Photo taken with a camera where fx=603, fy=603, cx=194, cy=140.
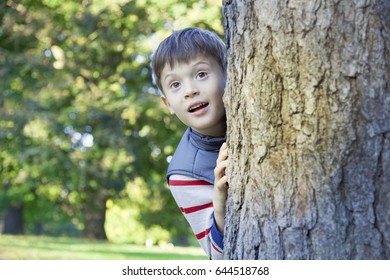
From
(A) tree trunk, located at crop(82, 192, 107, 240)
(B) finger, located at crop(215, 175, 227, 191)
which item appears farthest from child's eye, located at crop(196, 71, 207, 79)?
(A) tree trunk, located at crop(82, 192, 107, 240)

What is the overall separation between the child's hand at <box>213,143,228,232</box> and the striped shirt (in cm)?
13

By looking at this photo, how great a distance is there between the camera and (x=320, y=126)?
2.06 meters

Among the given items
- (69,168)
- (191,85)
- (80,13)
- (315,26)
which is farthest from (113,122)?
(315,26)

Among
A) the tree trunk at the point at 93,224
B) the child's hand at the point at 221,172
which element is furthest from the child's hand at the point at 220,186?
the tree trunk at the point at 93,224

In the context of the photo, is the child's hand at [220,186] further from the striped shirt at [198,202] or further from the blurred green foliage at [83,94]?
the blurred green foliage at [83,94]

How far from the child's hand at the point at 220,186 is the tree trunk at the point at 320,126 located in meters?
0.23

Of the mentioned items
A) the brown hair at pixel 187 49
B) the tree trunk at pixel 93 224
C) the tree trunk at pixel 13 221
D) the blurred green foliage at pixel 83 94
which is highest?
the brown hair at pixel 187 49

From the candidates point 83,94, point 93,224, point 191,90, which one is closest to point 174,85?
point 191,90

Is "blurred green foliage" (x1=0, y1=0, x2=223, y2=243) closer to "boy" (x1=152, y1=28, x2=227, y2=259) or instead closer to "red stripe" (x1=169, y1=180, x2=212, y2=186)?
"boy" (x1=152, y1=28, x2=227, y2=259)

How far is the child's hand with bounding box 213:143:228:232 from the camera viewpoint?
2.41 m

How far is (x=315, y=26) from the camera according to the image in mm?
2061

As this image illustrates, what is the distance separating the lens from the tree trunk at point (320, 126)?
6.62 ft

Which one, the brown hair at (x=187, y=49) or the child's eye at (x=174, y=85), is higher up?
the brown hair at (x=187, y=49)

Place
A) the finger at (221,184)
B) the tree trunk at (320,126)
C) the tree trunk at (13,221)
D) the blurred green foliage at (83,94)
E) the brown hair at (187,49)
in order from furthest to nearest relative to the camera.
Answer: the tree trunk at (13,221)
the blurred green foliage at (83,94)
the brown hair at (187,49)
the finger at (221,184)
the tree trunk at (320,126)
